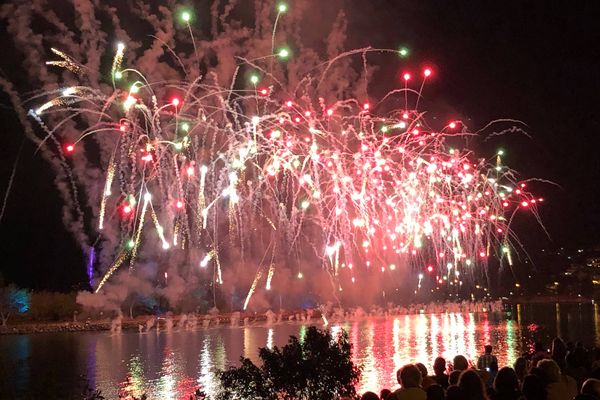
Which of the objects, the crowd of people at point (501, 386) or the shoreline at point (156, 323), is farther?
the shoreline at point (156, 323)

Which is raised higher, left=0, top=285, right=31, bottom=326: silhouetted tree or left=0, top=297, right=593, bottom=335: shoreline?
left=0, top=285, right=31, bottom=326: silhouetted tree

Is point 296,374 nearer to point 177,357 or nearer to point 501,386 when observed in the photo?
point 501,386

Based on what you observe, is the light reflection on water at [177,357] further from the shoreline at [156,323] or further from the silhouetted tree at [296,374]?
the shoreline at [156,323]

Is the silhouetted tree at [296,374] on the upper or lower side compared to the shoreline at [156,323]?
upper

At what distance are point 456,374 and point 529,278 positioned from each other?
9223 cm

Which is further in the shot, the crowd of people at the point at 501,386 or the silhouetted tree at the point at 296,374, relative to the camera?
the silhouetted tree at the point at 296,374

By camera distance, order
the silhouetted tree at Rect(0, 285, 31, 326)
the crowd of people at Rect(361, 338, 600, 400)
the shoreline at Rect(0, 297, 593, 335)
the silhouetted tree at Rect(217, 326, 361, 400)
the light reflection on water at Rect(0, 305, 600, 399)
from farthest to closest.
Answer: the silhouetted tree at Rect(0, 285, 31, 326) → the shoreline at Rect(0, 297, 593, 335) → the light reflection on water at Rect(0, 305, 600, 399) → the silhouetted tree at Rect(217, 326, 361, 400) → the crowd of people at Rect(361, 338, 600, 400)

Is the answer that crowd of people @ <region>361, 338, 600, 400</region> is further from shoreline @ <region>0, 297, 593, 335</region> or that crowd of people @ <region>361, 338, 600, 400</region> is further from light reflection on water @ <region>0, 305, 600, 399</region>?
shoreline @ <region>0, 297, 593, 335</region>

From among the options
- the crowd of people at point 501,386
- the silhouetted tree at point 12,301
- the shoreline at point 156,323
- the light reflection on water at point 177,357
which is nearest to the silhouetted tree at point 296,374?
the crowd of people at point 501,386

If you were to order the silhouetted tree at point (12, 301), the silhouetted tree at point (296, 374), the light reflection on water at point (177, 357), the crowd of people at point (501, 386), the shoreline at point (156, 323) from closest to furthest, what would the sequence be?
the crowd of people at point (501, 386)
the silhouetted tree at point (296, 374)
the light reflection on water at point (177, 357)
the shoreline at point (156, 323)
the silhouetted tree at point (12, 301)

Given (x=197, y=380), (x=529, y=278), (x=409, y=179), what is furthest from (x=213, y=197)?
(x=529, y=278)

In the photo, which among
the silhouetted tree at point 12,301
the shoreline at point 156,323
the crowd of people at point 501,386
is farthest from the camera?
the silhouetted tree at point 12,301

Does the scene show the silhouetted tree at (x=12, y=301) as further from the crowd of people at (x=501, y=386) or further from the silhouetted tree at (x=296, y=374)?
the crowd of people at (x=501, y=386)

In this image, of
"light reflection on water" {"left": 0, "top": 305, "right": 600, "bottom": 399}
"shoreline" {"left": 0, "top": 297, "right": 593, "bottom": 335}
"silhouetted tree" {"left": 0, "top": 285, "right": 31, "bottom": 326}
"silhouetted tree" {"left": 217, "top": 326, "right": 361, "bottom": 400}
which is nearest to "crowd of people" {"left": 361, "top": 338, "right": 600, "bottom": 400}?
"silhouetted tree" {"left": 217, "top": 326, "right": 361, "bottom": 400}
